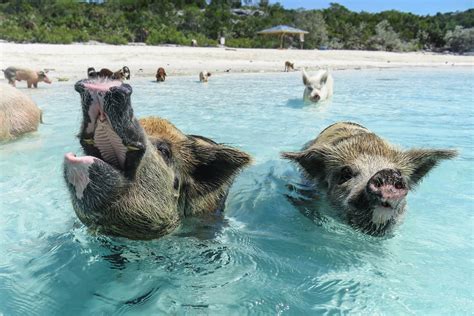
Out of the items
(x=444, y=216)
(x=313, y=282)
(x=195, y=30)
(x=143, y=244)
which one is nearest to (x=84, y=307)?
(x=143, y=244)

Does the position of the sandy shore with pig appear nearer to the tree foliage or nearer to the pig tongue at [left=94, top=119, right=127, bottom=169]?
the tree foliage

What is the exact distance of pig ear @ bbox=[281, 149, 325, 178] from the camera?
4.24m

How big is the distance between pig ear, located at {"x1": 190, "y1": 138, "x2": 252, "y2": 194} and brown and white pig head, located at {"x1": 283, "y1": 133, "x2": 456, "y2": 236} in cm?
82

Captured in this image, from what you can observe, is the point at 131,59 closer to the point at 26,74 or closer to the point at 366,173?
the point at 26,74

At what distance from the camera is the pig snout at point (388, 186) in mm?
3074

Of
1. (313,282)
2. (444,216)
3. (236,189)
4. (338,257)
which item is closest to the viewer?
(313,282)

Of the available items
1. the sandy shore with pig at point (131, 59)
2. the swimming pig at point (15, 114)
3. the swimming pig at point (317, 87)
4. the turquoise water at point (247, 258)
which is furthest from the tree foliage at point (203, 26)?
the turquoise water at point (247, 258)

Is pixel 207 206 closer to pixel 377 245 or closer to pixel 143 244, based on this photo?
pixel 143 244

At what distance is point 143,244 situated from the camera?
3.31 metres

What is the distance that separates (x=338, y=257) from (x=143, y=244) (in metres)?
1.41

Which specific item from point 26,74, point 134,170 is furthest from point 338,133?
point 26,74

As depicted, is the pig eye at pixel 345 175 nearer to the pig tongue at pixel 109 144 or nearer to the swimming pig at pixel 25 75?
the pig tongue at pixel 109 144

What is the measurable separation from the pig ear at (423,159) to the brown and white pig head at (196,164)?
4.60 ft

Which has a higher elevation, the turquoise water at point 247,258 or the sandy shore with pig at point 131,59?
the sandy shore with pig at point 131,59
